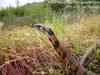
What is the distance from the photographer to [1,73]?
3025mm

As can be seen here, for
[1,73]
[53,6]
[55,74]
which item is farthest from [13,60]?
[53,6]

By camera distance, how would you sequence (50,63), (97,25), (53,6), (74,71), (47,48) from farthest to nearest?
1. (53,6)
2. (97,25)
3. (47,48)
4. (50,63)
5. (74,71)

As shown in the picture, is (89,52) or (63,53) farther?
(89,52)

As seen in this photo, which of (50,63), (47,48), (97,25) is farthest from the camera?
(97,25)

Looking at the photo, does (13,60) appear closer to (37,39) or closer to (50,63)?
(50,63)

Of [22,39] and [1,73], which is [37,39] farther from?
[1,73]

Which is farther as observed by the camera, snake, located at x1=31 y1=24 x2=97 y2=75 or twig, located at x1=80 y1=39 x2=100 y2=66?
twig, located at x1=80 y1=39 x2=100 y2=66

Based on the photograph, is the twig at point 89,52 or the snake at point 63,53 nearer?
the snake at point 63,53

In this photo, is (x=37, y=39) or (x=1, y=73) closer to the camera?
(x=1, y=73)

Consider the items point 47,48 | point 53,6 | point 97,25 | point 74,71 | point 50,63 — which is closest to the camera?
point 74,71

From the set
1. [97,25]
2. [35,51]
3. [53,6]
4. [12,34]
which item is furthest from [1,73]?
[53,6]

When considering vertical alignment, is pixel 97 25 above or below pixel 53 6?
above

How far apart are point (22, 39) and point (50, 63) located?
37 cm

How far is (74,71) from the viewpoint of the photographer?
2996 mm
